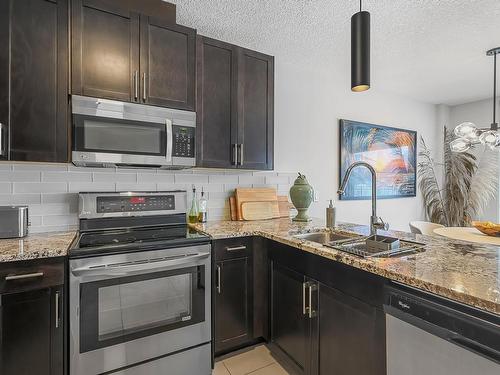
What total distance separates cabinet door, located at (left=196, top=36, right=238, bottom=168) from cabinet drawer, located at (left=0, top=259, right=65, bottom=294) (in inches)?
43.1

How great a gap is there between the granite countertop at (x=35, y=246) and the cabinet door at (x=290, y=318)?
1.27 metres

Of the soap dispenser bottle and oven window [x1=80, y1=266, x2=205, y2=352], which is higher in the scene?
the soap dispenser bottle

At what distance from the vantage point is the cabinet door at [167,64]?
1.89m

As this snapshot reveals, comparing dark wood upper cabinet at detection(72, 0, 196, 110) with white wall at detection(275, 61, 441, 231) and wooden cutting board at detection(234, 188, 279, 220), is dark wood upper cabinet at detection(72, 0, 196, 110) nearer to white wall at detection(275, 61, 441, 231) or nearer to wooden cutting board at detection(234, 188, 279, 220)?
wooden cutting board at detection(234, 188, 279, 220)

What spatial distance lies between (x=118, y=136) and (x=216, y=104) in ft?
2.55

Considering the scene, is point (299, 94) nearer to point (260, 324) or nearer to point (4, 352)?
point (260, 324)

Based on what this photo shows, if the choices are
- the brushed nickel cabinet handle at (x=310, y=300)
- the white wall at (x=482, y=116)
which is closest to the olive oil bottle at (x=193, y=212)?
the brushed nickel cabinet handle at (x=310, y=300)

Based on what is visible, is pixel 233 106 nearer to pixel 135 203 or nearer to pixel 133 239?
pixel 135 203

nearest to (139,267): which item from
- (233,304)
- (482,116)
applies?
(233,304)

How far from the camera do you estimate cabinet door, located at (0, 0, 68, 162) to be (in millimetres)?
1543

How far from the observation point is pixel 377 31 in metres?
2.23

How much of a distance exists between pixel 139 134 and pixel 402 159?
345 cm

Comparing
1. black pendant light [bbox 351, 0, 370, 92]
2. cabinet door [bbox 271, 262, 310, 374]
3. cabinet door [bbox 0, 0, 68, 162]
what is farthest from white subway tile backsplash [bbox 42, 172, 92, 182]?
black pendant light [bbox 351, 0, 370, 92]

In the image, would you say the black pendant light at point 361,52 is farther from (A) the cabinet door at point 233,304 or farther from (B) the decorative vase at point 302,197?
(A) the cabinet door at point 233,304
